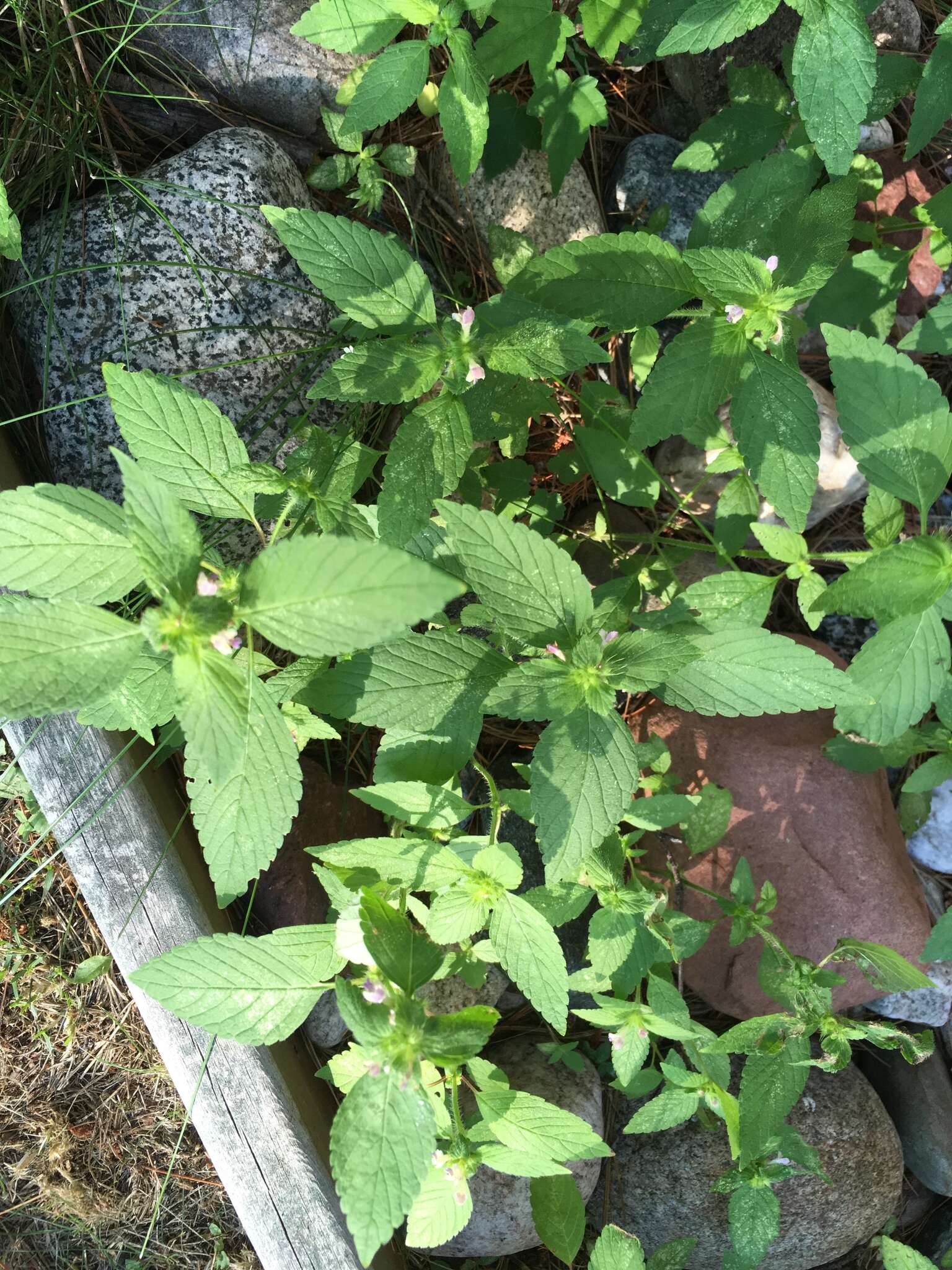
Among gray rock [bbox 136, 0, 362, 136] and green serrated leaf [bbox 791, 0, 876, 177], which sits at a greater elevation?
gray rock [bbox 136, 0, 362, 136]

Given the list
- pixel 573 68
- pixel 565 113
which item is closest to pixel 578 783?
pixel 565 113

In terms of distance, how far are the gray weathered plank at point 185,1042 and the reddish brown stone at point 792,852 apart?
122 centimetres

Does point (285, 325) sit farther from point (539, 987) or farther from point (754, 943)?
point (754, 943)

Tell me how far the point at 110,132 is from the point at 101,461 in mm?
920

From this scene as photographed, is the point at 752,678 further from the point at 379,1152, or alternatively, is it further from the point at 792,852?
the point at 792,852

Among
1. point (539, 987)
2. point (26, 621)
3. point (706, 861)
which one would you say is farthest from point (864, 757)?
point (26, 621)

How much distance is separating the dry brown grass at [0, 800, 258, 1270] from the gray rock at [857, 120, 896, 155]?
10.5 feet

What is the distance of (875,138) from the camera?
287cm

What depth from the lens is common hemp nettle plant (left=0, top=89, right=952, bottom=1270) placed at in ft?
4.58

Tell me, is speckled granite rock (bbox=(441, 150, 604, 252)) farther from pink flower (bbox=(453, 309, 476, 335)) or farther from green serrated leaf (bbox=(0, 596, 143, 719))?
green serrated leaf (bbox=(0, 596, 143, 719))

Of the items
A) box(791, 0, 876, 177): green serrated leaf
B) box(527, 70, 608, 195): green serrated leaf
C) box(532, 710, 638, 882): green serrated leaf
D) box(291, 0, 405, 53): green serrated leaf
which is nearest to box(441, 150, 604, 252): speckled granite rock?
box(527, 70, 608, 195): green serrated leaf

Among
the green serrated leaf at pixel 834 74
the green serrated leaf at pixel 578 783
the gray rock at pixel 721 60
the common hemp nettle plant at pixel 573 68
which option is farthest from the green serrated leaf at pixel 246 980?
the gray rock at pixel 721 60

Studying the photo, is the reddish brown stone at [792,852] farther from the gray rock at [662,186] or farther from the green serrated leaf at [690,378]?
the gray rock at [662,186]

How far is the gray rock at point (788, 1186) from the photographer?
2.77 metres
